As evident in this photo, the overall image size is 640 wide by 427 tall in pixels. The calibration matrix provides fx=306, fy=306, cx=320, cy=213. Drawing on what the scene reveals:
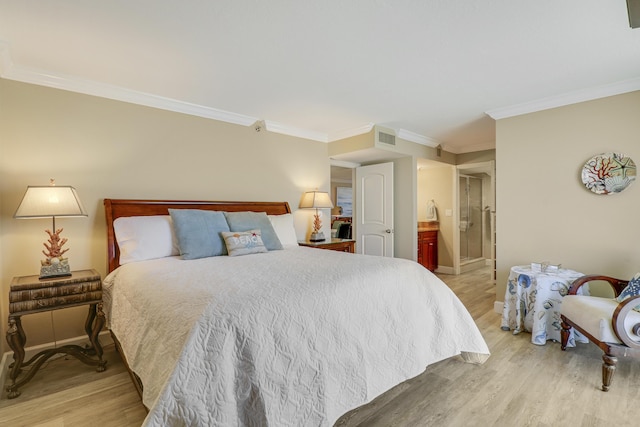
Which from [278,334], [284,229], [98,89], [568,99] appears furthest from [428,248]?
[98,89]

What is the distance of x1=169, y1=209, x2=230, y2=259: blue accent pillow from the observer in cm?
252

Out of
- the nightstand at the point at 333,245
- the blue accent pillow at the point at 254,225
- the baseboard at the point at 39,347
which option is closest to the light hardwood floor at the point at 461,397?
the baseboard at the point at 39,347

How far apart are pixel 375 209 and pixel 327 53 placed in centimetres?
305

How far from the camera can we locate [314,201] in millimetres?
4082

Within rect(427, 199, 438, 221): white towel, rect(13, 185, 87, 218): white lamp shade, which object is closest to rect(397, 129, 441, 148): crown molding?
rect(427, 199, 438, 221): white towel

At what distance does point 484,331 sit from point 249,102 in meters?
3.31

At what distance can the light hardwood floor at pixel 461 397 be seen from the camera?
5.71ft

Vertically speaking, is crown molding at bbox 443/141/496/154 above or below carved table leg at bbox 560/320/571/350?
above

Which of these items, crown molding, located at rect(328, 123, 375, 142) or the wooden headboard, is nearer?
the wooden headboard

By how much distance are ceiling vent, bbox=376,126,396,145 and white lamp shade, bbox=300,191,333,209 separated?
1.03 m

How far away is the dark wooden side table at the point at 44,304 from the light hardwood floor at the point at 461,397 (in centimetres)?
11

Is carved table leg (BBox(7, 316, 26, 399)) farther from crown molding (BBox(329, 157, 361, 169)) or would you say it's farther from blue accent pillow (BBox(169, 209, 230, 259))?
crown molding (BBox(329, 157, 361, 169))

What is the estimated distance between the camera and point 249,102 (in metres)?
3.21

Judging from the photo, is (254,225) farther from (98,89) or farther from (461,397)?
(461,397)
